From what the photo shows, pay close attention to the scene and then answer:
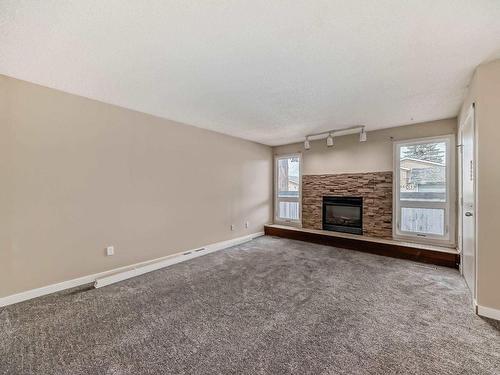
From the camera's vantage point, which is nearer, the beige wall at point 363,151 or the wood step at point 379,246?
the wood step at point 379,246

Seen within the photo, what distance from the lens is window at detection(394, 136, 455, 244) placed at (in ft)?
12.5

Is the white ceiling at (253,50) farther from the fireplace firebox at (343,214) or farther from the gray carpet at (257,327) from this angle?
the gray carpet at (257,327)

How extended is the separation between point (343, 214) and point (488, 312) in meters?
2.93

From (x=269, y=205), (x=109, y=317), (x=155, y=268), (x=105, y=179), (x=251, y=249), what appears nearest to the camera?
(x=109, y=317)

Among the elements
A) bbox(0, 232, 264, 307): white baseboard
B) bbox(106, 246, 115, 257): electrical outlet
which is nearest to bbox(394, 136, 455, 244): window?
bbox(0, 232, 264, 307): white baseboard

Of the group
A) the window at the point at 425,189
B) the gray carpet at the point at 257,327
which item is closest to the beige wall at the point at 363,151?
the window at the point at 425,189

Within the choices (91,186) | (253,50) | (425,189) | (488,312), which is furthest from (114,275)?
(425,189)

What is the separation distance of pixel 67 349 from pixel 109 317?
1.42ft

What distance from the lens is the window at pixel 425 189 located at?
150 inches

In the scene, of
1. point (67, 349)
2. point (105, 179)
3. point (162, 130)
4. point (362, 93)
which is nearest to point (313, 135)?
point (362, 93)

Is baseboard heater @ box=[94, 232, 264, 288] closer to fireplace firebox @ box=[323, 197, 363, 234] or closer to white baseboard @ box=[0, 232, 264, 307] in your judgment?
white baseboard @ box=[0, 232, 264, 307]

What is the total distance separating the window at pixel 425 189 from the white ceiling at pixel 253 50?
99 cm

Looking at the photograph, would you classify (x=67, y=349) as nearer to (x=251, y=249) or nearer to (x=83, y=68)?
(x=83, y=68)

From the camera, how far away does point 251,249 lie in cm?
Result: 451
